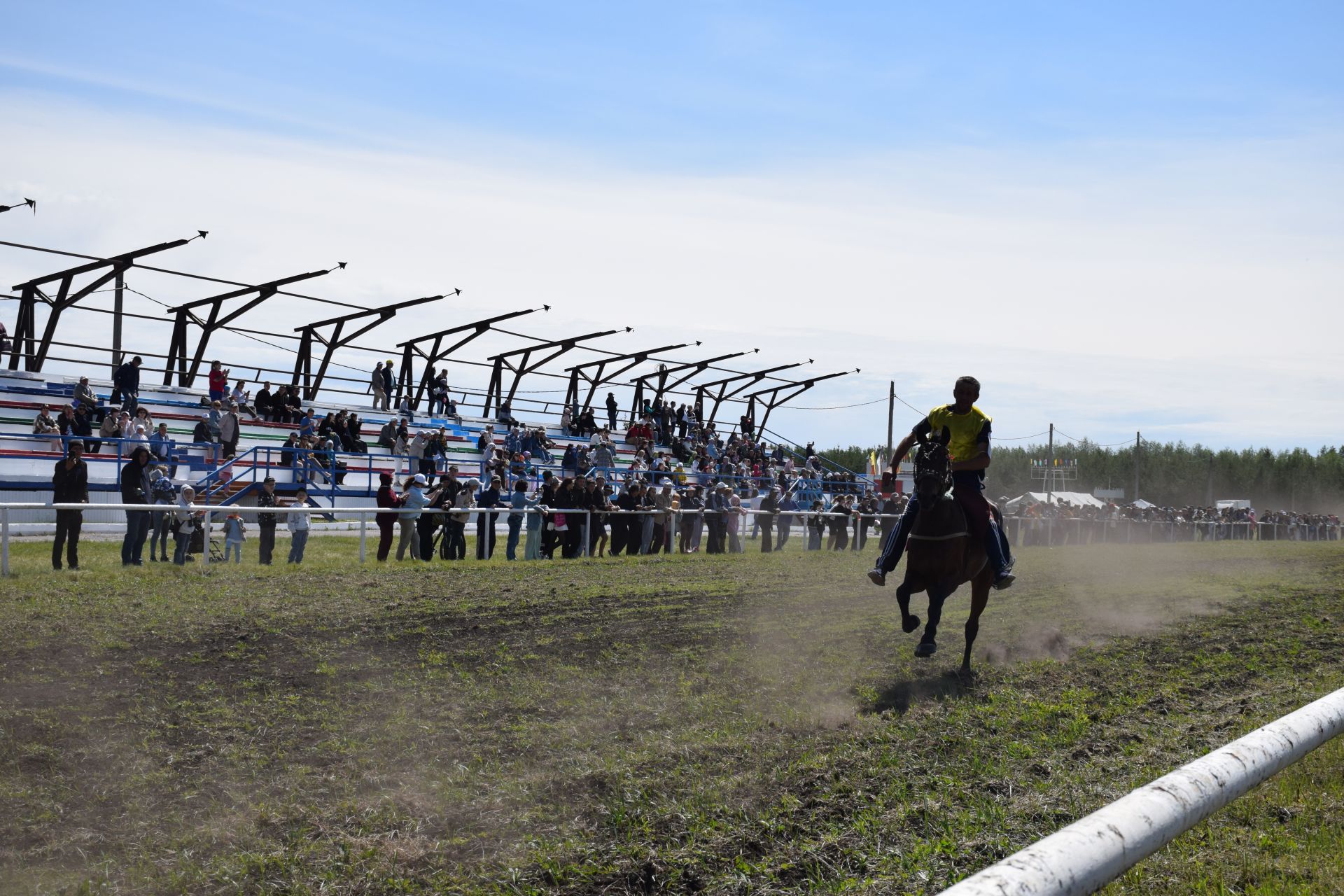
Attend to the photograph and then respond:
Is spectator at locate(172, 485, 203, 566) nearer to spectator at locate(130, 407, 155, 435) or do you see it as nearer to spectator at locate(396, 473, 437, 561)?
spectator at locate(396, 473, 437, 561)

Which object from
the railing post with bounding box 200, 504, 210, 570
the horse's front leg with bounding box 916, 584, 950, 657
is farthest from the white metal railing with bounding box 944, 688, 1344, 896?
the railing post with bounding box 200, 504, 210, 570

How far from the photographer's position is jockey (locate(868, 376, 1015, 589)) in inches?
406

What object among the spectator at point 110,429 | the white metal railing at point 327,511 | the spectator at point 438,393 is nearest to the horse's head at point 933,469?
the white metal railing at point 327,511

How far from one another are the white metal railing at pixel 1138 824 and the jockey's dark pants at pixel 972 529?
690 cm

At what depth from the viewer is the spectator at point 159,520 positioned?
17.6m

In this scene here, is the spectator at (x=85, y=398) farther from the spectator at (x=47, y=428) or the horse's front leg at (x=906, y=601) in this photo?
the horse's front leg at (x=906, y=601)

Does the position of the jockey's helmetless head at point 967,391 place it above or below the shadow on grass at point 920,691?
above

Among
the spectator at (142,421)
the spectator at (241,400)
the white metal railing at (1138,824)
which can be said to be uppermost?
the spectator at (241,400)

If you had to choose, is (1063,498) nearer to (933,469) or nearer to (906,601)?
(906,601)

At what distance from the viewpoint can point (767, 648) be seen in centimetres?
1097

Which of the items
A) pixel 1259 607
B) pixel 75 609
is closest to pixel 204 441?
pixel 75 609

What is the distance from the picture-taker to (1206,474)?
131500 mm

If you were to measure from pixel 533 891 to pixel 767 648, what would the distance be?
6.67 meters

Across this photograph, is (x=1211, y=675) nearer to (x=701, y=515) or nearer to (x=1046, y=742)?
(x=1046, y=742)
